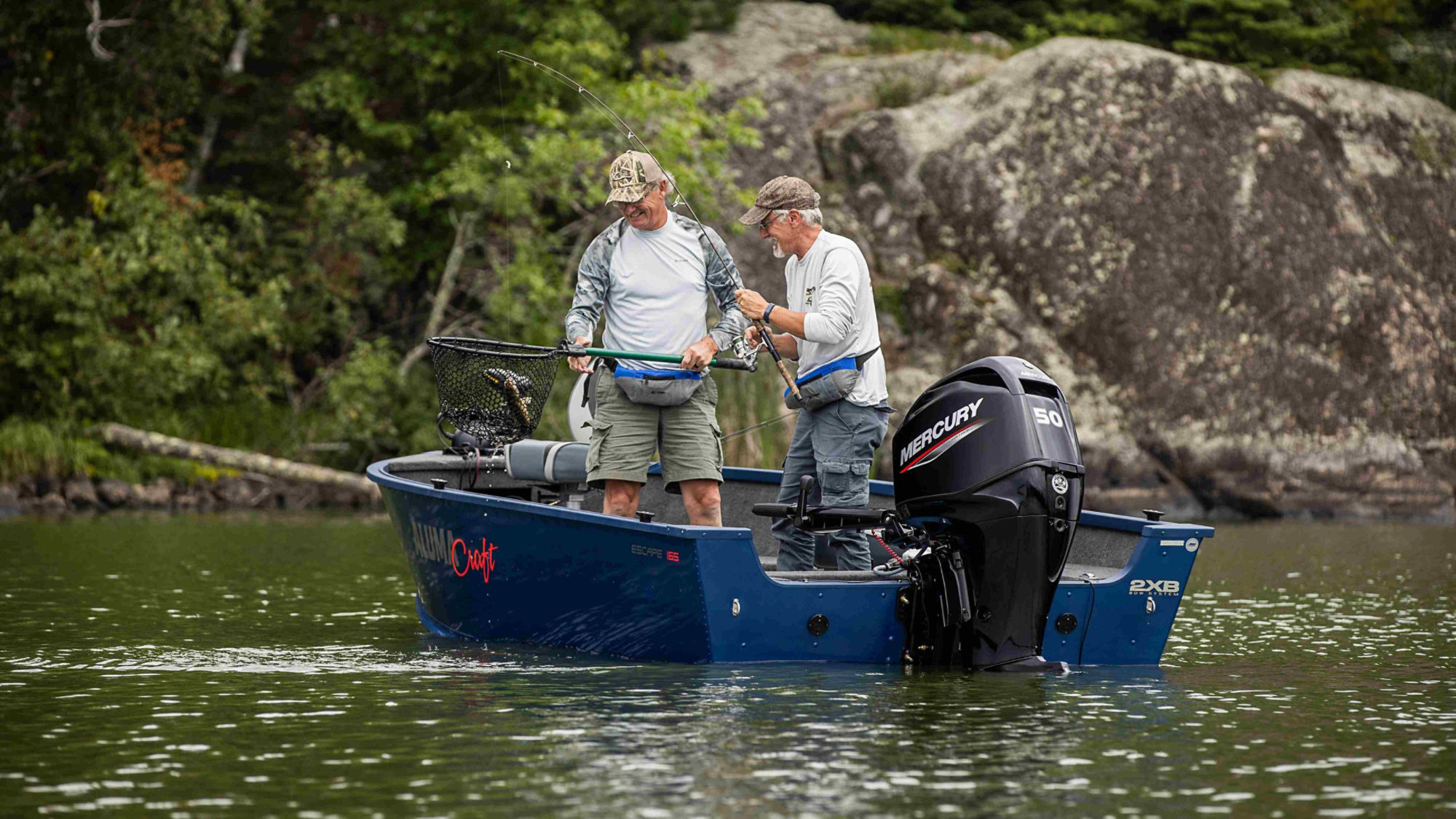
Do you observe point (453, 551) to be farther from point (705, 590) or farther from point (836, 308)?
point (836, 308)

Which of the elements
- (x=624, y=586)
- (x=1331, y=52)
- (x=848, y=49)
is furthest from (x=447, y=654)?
(x=1331, y=52)

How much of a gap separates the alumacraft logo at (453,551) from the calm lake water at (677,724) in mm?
341

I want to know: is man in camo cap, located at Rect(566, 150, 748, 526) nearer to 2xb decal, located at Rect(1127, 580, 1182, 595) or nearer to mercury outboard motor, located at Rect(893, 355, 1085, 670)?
mercury outboard motor, located at Rect(893, 355, 1085, 670)

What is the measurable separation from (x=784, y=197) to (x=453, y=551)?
2.06 m

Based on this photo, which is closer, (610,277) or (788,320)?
(788,320)

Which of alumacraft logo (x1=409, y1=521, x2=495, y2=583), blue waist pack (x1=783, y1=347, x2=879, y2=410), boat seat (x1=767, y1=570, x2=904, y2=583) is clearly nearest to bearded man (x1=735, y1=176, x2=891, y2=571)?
blue waist pack (x1=783, y1=347, x2=879, y2=410)

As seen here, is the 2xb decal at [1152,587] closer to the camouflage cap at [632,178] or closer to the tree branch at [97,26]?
the camouflage cap at [632,178]

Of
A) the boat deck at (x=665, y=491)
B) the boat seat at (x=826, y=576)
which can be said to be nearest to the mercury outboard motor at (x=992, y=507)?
the boat seat at (x=826, y=576)

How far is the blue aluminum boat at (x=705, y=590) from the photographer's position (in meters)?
6.29

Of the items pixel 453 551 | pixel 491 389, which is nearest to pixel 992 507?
pixel 453 551

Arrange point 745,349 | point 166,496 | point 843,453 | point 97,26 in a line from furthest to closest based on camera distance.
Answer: point 97,26
point 166,496
point 745,349
point 843,453

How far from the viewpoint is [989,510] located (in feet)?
19.6

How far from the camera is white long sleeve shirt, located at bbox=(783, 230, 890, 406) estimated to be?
655 cm

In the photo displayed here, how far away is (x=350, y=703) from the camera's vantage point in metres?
5.73
